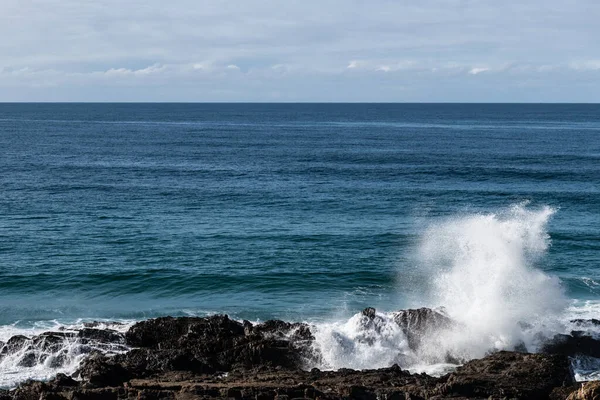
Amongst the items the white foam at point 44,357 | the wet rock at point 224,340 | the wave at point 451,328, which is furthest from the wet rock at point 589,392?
the white foam at point 44,357

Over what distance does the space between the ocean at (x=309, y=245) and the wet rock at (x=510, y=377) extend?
5111 mm

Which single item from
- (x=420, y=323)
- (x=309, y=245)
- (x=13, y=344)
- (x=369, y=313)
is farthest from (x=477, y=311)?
(x=13, y=344)

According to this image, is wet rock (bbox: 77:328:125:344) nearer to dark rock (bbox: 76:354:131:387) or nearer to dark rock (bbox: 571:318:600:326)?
dark rock (bbox: 76:354:131:387)

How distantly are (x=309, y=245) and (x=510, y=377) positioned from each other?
25.2 metres

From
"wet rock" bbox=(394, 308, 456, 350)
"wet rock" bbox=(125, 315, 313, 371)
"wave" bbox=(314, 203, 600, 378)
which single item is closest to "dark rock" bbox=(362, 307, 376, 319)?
"wave" bbox=(314, 203, 600, 378)

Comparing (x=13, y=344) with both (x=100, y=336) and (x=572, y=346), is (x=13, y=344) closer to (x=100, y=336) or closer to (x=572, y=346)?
(x=100, y=336)

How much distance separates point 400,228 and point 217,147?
208 feet

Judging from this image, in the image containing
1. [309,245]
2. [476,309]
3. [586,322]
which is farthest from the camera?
[309,245]

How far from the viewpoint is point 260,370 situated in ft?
91.0

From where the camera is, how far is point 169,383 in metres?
25.0

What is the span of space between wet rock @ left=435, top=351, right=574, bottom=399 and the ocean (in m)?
5.11

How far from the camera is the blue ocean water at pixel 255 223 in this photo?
1608 inches

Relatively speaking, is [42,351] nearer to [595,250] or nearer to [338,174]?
[595,250]

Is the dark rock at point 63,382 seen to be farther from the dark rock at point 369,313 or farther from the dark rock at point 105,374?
the dark rock at point 369,313
